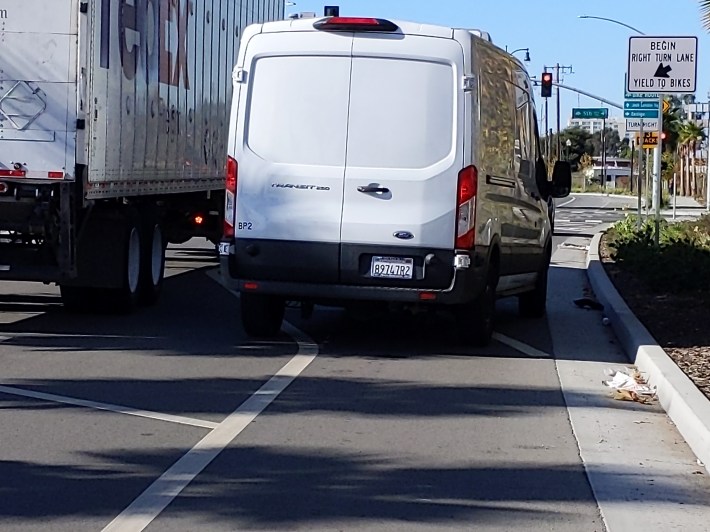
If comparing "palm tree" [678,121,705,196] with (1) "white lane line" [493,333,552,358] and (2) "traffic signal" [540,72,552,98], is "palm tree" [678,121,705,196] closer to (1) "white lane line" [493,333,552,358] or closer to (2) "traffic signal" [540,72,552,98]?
(2) "traffic signal" [540,72,552,98]

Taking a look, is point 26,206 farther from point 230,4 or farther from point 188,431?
point 230,4

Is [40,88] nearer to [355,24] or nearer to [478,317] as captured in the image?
[355,24]

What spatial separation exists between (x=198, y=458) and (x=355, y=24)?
476cm

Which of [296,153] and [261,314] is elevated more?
[296,153]

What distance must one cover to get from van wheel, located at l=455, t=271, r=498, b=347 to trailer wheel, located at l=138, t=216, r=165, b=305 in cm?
415

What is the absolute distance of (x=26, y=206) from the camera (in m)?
11.8

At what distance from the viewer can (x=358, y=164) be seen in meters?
10.7

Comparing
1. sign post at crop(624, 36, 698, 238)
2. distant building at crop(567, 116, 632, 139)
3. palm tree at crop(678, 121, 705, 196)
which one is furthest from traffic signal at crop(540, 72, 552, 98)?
palm tree at crop(678, 121, 705, 196)

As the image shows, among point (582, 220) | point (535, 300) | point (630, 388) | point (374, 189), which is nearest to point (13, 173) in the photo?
point (374, 189)

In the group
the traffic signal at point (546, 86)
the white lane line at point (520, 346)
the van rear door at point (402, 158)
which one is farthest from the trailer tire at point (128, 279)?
the traffic signal at point (546, 86)

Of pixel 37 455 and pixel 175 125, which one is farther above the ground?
pixel 175 125

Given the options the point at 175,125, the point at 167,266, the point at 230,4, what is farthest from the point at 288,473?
the point at 167,266

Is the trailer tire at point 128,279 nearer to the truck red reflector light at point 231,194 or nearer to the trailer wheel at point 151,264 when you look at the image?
the trailer wheel at point 151,264

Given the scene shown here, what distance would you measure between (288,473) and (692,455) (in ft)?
8.19
